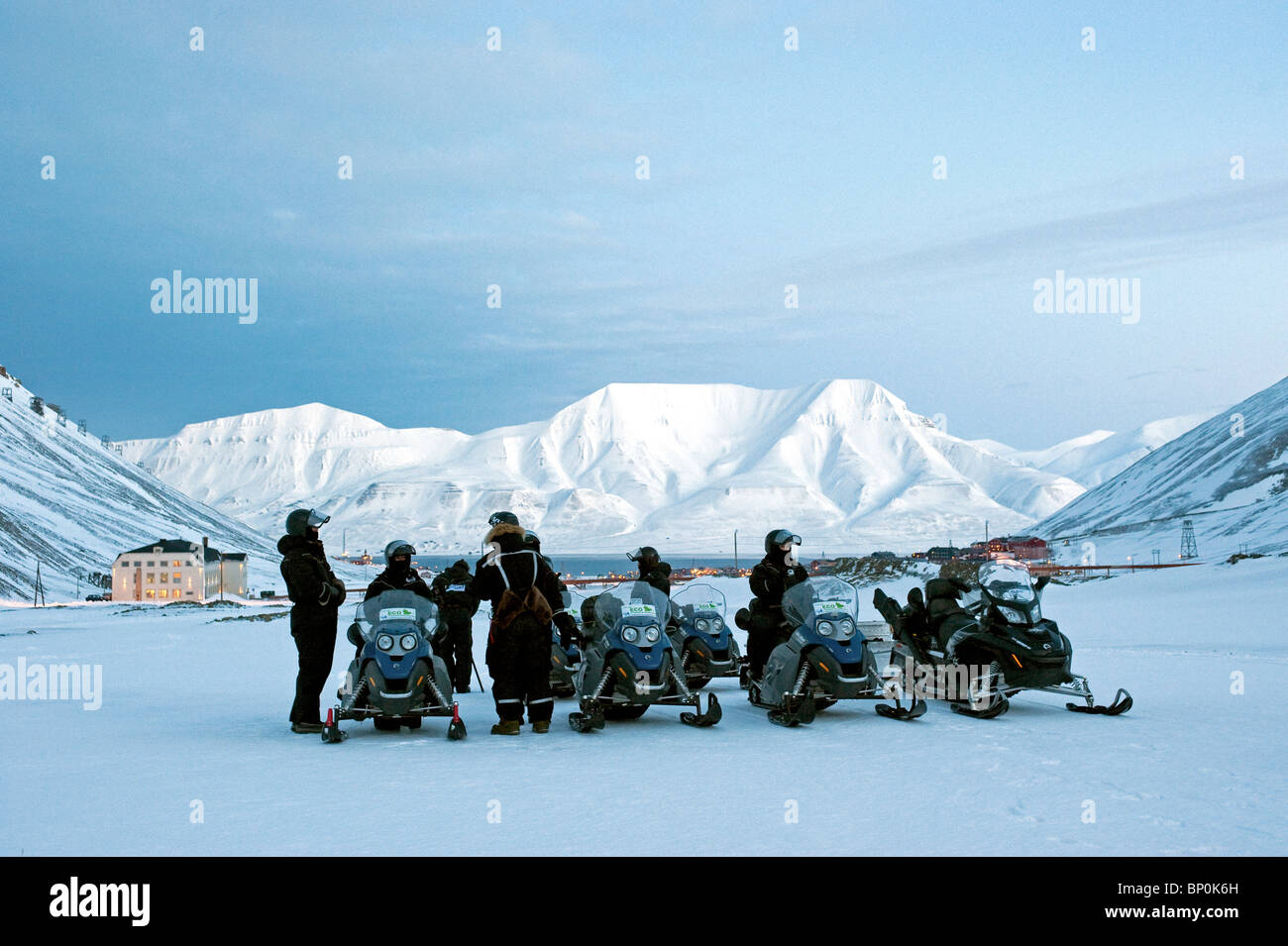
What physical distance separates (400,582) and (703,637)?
424 cm

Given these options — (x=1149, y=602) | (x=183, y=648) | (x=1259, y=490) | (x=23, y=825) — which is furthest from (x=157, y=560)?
(x=1259, y=490)

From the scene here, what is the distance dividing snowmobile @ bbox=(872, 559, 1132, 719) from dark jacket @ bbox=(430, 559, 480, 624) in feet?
14.4

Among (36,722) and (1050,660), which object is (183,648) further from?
(1050,660)

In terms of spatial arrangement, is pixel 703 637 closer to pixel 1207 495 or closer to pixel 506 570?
pixel 506 570

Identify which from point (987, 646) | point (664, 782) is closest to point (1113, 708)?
point (987, 646)

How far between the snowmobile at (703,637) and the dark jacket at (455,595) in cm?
256

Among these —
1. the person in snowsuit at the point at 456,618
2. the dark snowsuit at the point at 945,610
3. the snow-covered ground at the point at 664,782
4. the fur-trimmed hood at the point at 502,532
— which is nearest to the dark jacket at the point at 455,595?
the person in snowsuit at the point at 456,618

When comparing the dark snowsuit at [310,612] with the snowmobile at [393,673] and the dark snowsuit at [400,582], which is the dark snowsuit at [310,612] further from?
the dark snowsuit at [400,582]

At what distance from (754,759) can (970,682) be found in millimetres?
3412

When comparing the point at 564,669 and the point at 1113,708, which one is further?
the point at 564,669

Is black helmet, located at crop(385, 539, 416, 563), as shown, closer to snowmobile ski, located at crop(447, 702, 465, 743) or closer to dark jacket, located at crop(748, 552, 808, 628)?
snowmobile ski, located at crop(447, 702, 465, 743)

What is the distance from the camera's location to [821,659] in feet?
34.9

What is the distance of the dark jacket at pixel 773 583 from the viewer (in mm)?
12445
